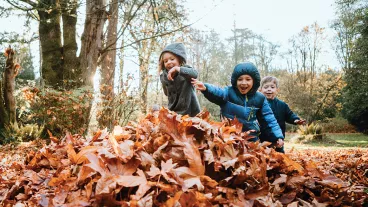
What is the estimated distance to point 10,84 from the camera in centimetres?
845

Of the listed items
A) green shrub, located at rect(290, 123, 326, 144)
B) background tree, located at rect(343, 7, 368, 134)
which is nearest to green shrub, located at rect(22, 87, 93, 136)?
green shrub, located at rect(290, 123, 326, 144)

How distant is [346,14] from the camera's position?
63.6 feet

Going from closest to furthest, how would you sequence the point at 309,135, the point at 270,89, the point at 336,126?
the point at 270,89 → the point at 309,135 → the point at 336,126

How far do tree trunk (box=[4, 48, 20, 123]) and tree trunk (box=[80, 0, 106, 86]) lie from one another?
300 centimetres

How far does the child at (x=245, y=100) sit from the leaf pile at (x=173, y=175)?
3.80ft

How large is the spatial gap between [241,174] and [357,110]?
785 inches

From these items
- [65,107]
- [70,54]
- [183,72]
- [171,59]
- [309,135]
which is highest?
[70,54]

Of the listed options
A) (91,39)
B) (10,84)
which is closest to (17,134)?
(10,84)

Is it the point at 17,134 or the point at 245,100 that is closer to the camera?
the point at 245,100

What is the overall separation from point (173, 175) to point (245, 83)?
6.38 ft

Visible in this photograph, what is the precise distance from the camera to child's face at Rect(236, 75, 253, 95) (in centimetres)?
288

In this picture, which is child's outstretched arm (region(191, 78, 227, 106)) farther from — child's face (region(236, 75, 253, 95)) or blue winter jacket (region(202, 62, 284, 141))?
child's face (region(236, 75, 253, 95))

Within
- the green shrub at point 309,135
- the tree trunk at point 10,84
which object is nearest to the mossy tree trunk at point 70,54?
the tree trunk at point 10,84

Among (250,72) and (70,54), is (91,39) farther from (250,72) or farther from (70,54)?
(250,72)
